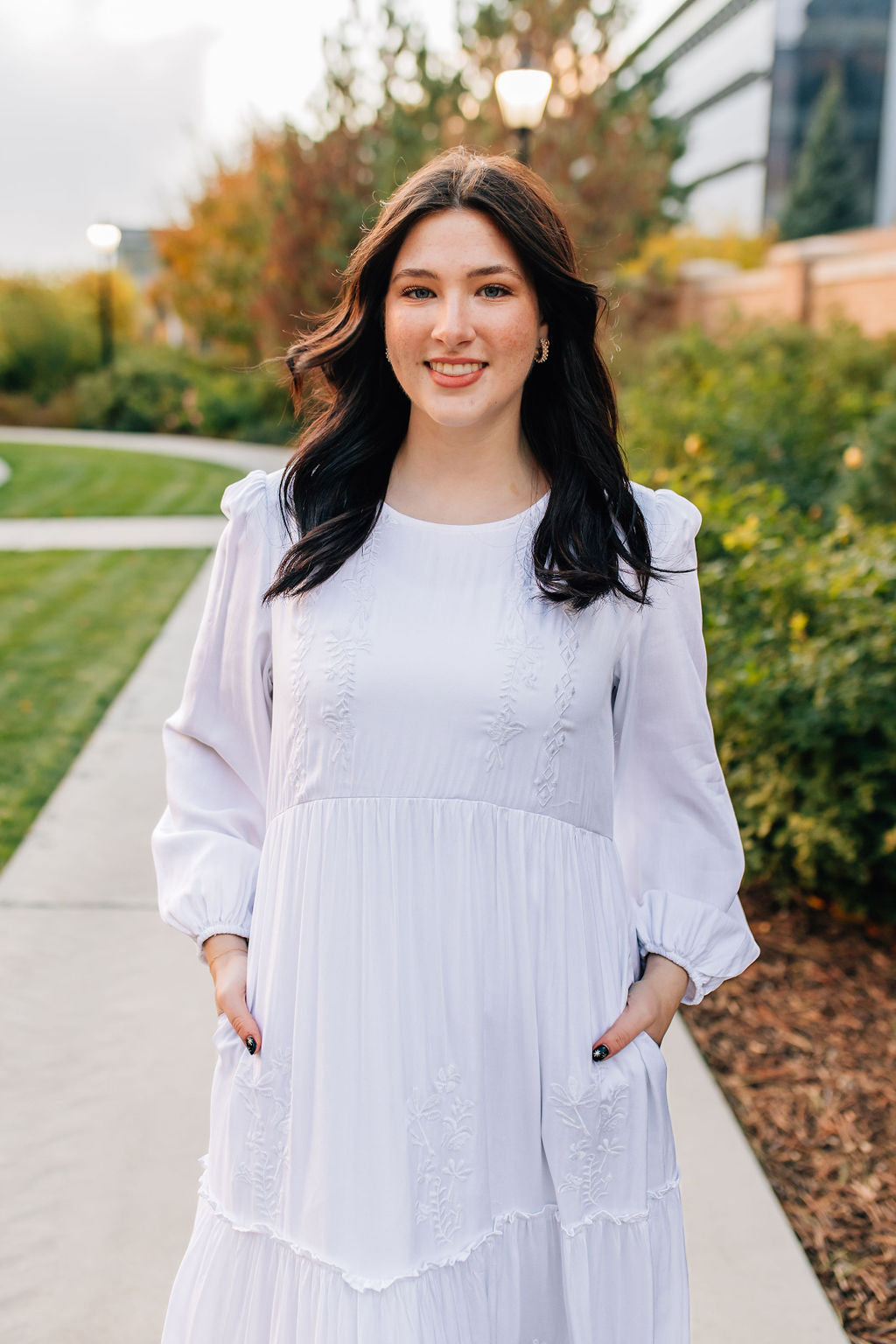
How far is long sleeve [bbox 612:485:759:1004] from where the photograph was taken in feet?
5.75

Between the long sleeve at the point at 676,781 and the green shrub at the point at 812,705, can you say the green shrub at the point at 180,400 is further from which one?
the long sleeve at the point at 676,781

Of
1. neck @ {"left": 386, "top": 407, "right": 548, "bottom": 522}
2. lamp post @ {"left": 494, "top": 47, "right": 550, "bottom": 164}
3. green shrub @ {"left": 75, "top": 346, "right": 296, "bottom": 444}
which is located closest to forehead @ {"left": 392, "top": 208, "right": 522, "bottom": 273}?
neck @ {"left": 386, "top": 407, "right": 548, "bottom": 522}

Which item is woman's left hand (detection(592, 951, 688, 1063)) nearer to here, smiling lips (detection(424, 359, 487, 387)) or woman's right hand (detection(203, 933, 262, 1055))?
woman's right hand (detection(203, 933, 262, 1055))

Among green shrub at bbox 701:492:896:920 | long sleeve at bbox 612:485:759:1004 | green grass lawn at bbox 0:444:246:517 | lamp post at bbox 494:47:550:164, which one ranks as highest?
lamp post at bbox 494:47:550:164

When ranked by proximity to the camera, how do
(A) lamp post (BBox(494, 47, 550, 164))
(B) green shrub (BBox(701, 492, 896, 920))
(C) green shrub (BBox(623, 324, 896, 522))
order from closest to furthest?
(B) green shrub (BBox(701, 492, 896, 920))
(C) green shrub (BBox(623, 324, 896, 522))
(A) lamp post (BBox(494, 47, 550, 164))

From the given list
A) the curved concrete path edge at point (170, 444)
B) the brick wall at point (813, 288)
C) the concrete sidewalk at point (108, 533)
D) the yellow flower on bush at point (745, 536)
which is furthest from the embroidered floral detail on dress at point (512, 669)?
the curved concrete path edge at point (170, 444)

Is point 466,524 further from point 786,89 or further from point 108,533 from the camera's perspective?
point 786,89

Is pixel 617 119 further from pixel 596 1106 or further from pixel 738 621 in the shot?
pixel 596 1106

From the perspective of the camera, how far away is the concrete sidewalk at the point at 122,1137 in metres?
2.46

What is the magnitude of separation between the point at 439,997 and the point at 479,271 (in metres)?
0.96

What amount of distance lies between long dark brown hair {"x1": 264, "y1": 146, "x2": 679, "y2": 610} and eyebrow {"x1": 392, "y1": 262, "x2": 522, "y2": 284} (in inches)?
1.2

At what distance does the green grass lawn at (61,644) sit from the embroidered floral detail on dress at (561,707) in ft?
11.2

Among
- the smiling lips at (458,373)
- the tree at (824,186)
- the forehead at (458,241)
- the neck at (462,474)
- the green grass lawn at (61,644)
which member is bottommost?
the green grass lawn at (61,644)

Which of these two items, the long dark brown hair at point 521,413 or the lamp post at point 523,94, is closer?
the long dark brown hair at point 521,413
